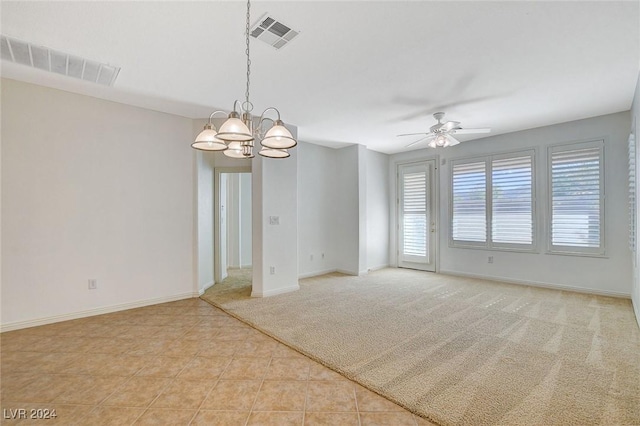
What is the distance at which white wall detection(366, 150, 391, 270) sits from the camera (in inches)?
248

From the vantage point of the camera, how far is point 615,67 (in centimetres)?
284

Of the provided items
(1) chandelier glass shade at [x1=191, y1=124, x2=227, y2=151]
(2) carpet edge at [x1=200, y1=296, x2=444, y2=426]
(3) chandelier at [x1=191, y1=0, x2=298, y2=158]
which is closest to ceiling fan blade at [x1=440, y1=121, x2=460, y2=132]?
(3) chandelier at [x1=191, y1=0, x2=298, y2=158]

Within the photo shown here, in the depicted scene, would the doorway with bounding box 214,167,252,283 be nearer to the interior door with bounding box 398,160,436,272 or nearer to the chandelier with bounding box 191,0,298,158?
the interior door with bounding box 398,160,436,272

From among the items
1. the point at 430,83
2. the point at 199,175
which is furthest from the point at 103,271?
the point at 430,83

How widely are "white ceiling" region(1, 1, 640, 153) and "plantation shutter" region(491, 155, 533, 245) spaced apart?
1.18 metres

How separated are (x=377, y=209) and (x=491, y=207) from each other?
229 centimetres

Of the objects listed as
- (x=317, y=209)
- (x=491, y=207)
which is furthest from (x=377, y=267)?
(x=491, y=207)

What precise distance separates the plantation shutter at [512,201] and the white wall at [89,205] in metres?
5.50

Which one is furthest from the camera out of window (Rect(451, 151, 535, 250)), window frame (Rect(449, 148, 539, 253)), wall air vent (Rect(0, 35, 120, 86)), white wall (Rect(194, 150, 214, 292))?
window (Rect(451, 151, 535, 250))

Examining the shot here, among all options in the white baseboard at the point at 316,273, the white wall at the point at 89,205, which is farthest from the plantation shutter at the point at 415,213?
the white wall at the point at 89,205

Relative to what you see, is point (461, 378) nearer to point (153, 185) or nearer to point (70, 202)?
point (153, 185)

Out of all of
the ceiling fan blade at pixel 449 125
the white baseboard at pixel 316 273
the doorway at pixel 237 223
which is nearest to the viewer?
the ceiling fan blade at pixel 449 125

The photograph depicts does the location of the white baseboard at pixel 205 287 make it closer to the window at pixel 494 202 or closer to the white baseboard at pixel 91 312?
the white baseboard at pixel 91 312

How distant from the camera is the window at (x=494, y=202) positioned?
16.2ft
